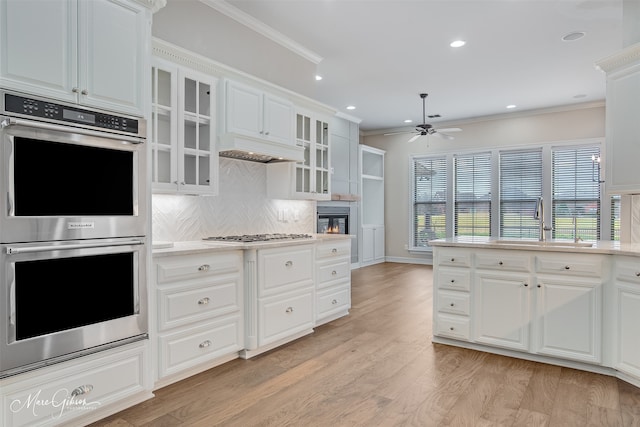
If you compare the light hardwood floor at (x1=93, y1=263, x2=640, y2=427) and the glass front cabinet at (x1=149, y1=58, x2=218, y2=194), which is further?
the glass front cabinet at (x1=149, y1=58, x2=218, y2=194)

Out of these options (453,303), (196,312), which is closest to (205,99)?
(196,312)

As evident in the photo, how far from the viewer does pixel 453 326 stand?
3404mm

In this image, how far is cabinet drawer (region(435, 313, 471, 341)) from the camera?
3.34 m

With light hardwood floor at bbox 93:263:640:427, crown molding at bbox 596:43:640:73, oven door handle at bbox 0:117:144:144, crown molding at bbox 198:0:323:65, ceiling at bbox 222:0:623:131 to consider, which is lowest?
light hardwood floor at bbox 93:263:640:427

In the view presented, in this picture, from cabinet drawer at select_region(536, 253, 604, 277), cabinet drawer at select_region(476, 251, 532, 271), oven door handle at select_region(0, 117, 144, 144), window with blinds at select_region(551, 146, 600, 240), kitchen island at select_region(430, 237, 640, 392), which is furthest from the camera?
window with blinds at select_region(551, 146, 600, 240)

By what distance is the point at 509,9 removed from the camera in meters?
3.64

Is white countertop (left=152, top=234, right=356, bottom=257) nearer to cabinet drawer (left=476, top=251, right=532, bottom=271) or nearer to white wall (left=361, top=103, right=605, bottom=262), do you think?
cabinet drawer (left=476, top=251, right=532, bottom=271)

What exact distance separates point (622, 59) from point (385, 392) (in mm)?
3013

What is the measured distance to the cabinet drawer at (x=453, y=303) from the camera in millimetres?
3334

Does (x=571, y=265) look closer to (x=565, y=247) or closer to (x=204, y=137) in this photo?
(x=565, y=247)

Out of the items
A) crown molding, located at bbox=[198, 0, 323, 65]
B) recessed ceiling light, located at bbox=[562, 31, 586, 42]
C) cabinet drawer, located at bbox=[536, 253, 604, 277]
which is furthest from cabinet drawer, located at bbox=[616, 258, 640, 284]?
crown molding, located at bbox=[198, 0, 323, 65]

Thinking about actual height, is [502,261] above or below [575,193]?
below

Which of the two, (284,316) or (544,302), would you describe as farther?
(284,316)

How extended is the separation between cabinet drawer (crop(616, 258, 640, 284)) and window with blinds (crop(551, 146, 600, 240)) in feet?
15.4
